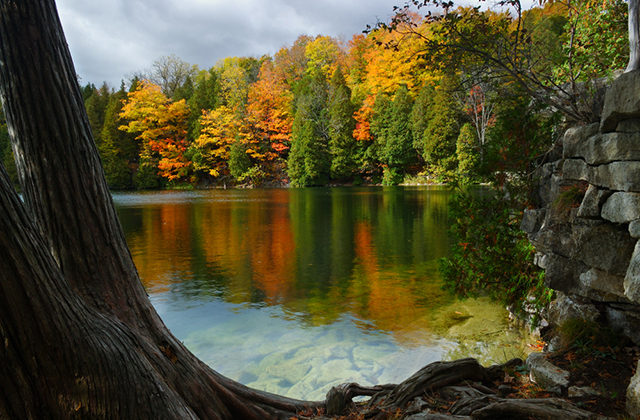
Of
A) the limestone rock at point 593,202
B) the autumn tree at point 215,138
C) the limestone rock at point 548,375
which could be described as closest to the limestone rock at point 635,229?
the limestone rock at point 593,202

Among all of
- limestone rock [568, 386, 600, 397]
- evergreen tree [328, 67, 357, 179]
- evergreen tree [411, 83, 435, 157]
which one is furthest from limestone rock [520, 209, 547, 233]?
evergreen tree [328, 67, 357, 179]

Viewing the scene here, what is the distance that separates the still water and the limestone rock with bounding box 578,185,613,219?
2.06 metres

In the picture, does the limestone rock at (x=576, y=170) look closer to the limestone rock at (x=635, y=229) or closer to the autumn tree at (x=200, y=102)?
the limestone rock at (x=635, y=229)

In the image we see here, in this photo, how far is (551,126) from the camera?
4.72m

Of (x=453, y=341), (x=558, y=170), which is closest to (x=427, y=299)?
(x=453, y=341)

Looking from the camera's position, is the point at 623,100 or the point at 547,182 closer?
the point at 623,100

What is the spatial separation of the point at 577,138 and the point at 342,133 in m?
34.3

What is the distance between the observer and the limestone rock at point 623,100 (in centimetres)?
265

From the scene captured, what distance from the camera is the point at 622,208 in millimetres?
2850

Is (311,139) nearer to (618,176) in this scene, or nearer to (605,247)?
(605,247)

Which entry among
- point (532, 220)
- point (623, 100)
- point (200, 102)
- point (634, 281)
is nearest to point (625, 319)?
point (634, 281)

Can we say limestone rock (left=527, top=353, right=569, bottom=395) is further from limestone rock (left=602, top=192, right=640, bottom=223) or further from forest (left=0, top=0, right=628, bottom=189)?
forest (left=0, top=0, right=628, bottom=189)

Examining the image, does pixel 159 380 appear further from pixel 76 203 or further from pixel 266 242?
pixel 266 242

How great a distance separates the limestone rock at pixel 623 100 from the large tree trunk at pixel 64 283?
3.22 meters
